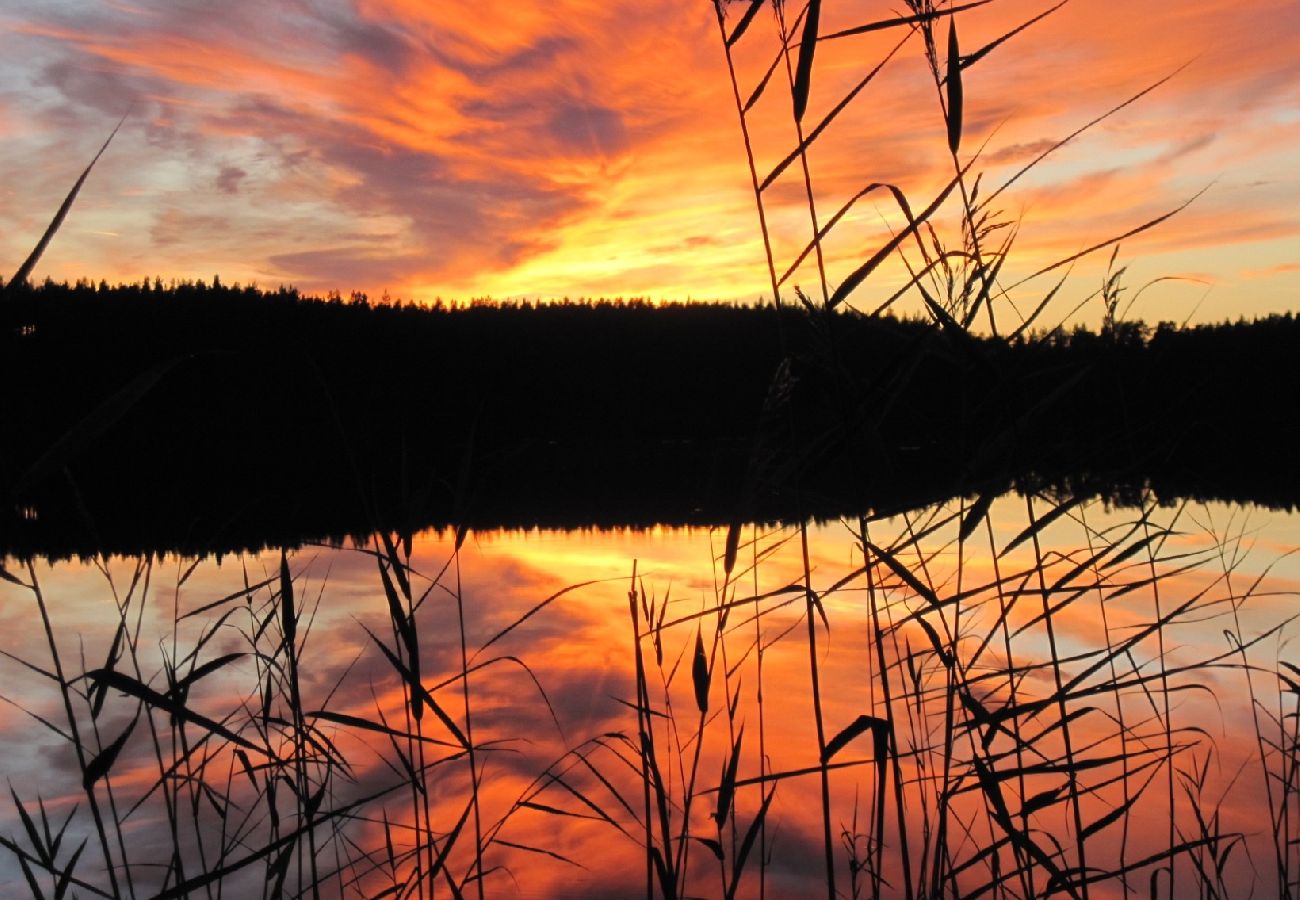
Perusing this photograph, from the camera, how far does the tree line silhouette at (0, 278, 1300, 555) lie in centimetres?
163

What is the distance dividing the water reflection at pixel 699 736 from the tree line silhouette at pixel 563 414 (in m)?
0.16

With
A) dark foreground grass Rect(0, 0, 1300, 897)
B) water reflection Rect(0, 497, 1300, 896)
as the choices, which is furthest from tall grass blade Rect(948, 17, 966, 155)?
water reflection Rect(0, 497, 1300, 896)

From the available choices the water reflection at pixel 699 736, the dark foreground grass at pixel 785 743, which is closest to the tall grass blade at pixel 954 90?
the dark foreground grass at pixel 785 743

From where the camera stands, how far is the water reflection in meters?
1.71

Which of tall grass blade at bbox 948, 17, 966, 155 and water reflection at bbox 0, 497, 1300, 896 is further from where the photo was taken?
water reflection at bbox 0, 497, 1300, 896

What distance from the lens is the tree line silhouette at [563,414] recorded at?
1.63 metres

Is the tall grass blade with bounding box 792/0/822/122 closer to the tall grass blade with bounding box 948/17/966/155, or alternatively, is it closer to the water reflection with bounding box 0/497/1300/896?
the tall grass blade with bounding box 948/17/966/155

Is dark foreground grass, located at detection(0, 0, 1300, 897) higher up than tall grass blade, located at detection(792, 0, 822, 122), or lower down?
lower down

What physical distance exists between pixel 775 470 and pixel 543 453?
24.9m

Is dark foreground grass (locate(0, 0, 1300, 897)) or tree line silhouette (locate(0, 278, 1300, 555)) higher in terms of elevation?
tree line silhouette (locate(0, 278, 1300, 555))

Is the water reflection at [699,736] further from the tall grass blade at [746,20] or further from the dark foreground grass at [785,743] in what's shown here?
the tall grass blade at [746,20]

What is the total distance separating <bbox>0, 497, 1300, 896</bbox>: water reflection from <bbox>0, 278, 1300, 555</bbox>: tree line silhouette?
0.51 ft

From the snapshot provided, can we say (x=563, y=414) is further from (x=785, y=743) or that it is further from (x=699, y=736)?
(x=699, y=736)

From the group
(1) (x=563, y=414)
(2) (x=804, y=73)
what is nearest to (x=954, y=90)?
(2) (x=804, y=73)
